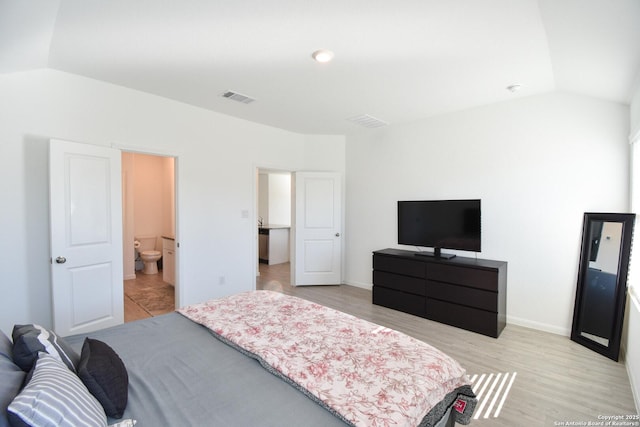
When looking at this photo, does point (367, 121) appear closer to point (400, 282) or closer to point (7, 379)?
point (400, 282)

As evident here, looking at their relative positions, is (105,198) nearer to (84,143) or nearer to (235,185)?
(84,143)

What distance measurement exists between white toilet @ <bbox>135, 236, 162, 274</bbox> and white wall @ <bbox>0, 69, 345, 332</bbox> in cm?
244

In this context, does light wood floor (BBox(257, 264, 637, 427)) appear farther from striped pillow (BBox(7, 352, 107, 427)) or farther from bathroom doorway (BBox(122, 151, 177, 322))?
bathroom doorway (BBox(122, 151, 177, 322))

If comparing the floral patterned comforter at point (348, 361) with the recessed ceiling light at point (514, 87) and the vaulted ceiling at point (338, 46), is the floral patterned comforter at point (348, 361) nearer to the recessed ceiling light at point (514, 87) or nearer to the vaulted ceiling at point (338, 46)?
the vaulted ceiling at point (338, 46)

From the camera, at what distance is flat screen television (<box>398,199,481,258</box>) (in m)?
3.66

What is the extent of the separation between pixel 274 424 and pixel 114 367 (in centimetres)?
73

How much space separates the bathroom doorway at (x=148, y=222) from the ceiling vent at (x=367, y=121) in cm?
313

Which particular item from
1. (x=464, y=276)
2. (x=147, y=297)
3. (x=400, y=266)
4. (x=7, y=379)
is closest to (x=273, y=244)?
(x=147, y=297)

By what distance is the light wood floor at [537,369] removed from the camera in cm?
207

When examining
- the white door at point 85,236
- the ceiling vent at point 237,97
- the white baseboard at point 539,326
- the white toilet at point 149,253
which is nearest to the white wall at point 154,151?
the white door at point 85,236

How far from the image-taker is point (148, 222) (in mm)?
6180

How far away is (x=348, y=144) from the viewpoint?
5328 millimetres

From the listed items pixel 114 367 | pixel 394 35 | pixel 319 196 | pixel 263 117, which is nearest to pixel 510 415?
pixel 114 367

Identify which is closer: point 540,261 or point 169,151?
point 540,261
